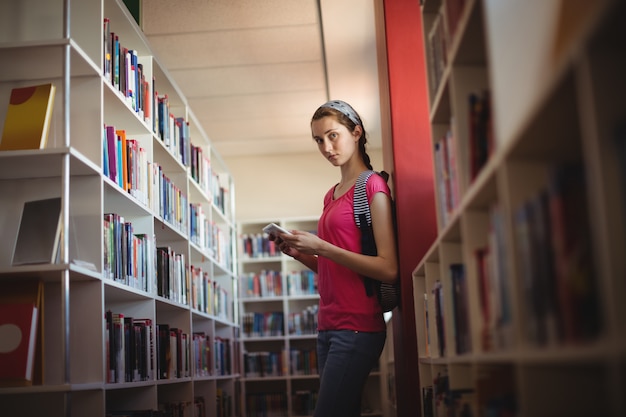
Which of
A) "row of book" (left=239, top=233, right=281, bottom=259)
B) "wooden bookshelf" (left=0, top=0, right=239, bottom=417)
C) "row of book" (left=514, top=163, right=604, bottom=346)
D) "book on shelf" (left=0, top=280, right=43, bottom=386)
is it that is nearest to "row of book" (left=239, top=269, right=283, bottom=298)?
"row of book" (left=239, top=233, right=281, bottom=259)

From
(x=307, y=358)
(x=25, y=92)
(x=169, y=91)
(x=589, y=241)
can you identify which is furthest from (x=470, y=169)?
(x=307, y=358)

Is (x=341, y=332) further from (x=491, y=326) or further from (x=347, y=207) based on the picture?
(x=491, y=326)

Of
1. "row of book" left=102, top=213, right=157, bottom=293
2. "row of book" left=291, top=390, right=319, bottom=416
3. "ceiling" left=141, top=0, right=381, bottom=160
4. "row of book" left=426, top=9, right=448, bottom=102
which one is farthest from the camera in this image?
"row of book" left=291, top=390, right=319, bottom=416

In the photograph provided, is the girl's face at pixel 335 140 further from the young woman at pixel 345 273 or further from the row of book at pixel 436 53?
the row of book at pixel 436 53

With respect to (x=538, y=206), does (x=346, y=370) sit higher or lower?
lower

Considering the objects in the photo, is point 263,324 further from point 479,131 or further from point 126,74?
point 479,131

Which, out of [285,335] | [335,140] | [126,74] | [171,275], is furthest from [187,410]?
[285,335]

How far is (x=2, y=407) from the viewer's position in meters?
2.48

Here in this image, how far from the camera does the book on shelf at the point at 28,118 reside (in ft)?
8.38

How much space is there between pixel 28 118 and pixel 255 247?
204 inches

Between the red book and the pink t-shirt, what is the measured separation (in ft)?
3.17

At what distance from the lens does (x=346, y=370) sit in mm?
2230

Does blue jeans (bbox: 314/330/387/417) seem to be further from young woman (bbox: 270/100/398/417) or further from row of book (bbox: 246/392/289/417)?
row of book (bbox: 246/392/289/417)

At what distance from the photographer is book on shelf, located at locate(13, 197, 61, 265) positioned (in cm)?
246
